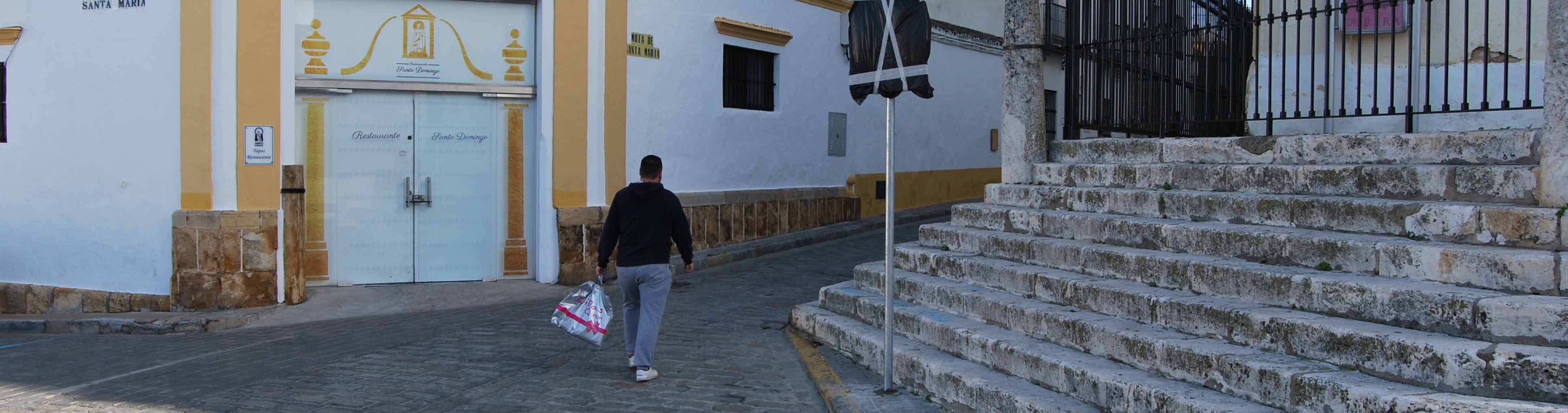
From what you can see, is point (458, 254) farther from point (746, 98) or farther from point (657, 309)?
point (657, 309)

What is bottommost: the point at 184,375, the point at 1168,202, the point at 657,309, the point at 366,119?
the point at 184,375

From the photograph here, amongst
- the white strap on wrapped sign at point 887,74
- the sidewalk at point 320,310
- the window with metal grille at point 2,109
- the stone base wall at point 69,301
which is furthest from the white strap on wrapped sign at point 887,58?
the window with metal grille at point 2,109

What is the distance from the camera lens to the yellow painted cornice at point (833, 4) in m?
14.4

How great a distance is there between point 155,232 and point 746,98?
6399 millimetres

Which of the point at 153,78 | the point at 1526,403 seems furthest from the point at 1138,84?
the point at 153,78

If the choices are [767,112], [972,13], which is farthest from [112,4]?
[972,13]

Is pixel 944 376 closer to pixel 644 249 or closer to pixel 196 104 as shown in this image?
pixel 644 249

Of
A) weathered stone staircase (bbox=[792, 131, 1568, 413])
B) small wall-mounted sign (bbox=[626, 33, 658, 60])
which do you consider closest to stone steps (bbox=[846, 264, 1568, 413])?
weathered stone staircase (bbox=[792, 131, 1568, 413])

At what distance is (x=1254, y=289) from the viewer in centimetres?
528

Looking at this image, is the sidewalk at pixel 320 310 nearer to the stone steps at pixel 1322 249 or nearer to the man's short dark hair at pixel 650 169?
the man's short dark hair at pixel 650 169

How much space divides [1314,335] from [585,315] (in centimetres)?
411

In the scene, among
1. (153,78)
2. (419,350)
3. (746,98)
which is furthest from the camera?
(746,98)

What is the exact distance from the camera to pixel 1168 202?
6.81m

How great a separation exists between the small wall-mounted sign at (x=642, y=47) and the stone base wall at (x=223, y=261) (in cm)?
393
